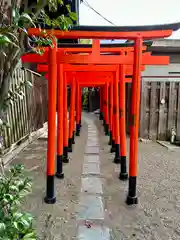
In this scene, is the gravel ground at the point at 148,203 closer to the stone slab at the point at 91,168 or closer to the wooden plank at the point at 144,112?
the stone slab at the point at 91,168

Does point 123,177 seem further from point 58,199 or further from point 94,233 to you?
point 94,233

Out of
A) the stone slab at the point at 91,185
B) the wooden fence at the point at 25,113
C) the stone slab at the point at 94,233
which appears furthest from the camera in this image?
the wooden fence at the point at 25,113

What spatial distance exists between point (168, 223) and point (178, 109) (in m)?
4.57

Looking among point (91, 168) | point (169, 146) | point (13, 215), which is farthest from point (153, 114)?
point (13, 215)

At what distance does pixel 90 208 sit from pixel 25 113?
3365 millimetres

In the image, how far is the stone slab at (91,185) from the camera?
2.86 metres

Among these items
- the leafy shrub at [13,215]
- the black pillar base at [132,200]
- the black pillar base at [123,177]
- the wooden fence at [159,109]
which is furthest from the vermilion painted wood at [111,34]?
the wooden fence at [159,109]

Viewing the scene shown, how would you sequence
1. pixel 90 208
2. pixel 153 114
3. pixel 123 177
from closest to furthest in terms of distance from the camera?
pixel 90 208, pixel 123 177, pixel 153 114

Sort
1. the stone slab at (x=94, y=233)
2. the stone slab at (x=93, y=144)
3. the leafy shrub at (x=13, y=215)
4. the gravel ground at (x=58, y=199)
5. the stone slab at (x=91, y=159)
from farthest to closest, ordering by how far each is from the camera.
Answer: the stone slab at (x=93, y=144), the stone slab at (x=91, y=159), the gravel ground at (x=58, y=199), the stone slab at (x=94, y=233), the leafy shrub at (x=13, y=215)

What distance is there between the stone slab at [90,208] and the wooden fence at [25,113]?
1.84m

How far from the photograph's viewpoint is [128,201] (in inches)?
100

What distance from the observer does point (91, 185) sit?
306 centimetres

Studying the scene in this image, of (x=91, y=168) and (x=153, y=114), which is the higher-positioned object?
(x=153, y=114)

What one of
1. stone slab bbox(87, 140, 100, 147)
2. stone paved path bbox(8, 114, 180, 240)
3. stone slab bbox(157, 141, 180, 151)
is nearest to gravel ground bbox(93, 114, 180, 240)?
stone paved path bbox(8, 114, 180, 240)
